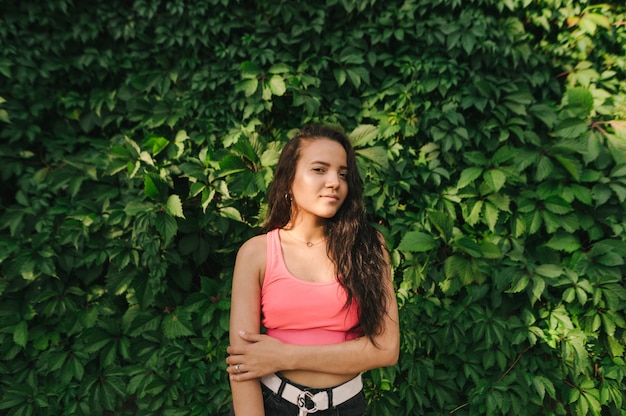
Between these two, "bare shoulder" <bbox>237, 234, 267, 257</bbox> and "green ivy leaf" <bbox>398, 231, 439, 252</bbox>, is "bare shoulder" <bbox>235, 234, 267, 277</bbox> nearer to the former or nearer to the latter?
"bare shoulder" <bbox>237, 234, 267, 257</bbox>

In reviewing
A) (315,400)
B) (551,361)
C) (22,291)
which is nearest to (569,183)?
(551,361)

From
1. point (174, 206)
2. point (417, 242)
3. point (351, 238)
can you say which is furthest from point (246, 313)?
point (417, 242)

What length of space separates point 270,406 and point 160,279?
108cm

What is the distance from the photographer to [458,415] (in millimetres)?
2146

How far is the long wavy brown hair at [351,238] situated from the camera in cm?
128

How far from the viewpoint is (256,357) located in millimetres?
1191

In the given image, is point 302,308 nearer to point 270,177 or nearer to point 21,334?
point 270,177

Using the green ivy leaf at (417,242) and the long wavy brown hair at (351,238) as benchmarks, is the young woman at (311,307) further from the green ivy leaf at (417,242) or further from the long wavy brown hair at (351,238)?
the green ivy leaf at (417,242)

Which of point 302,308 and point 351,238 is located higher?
point 351,238

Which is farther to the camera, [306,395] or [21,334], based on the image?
[21,334]

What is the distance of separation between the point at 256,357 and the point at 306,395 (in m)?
0.20

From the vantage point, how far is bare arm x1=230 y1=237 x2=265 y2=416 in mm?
1208

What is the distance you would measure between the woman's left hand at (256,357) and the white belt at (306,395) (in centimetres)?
8

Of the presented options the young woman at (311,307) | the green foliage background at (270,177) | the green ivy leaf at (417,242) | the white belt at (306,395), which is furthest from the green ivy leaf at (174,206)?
the green ivy leaf at (417,242)
